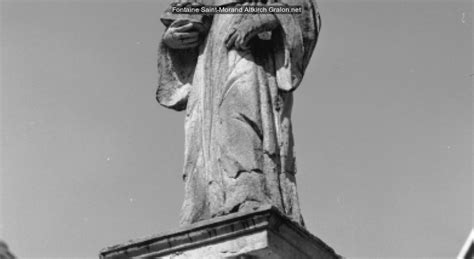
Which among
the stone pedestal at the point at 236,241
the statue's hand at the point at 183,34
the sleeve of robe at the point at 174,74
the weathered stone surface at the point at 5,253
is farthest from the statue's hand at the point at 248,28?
the weathered stone surface at the point at 5,253

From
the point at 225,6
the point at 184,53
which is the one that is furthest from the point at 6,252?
the point at 225,6

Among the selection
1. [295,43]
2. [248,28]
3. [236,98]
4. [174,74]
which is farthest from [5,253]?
[295,43]

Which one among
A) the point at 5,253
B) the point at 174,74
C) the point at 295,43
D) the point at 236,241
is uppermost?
the point at 295,43

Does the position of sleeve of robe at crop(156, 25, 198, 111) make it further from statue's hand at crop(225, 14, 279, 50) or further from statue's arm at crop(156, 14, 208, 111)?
statue's hand at crop(225, 14, 279, 50)

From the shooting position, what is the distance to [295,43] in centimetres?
885

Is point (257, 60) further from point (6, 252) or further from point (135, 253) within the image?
point (6, 252)

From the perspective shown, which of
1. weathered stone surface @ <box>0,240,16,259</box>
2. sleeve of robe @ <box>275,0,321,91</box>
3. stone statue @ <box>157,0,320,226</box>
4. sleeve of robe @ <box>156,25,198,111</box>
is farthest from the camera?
weathered stone surface @ <box>0,240,16,259</box>

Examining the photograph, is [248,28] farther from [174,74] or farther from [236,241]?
[236,241]

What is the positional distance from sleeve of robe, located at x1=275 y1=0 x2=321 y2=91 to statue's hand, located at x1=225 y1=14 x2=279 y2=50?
0.19 meters

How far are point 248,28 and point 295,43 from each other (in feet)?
1.65

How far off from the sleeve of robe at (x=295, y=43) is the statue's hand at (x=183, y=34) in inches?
31.5

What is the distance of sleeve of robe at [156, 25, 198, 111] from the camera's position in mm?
9258

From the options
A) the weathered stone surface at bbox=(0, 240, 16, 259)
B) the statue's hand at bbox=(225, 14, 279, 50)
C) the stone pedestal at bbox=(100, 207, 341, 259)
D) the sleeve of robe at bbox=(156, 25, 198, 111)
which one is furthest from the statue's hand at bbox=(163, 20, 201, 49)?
the weathered stone surface at bbox=(0, 240, 16, 259)

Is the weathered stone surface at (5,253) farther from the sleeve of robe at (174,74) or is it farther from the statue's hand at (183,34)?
the statue's hand at (183,34)
